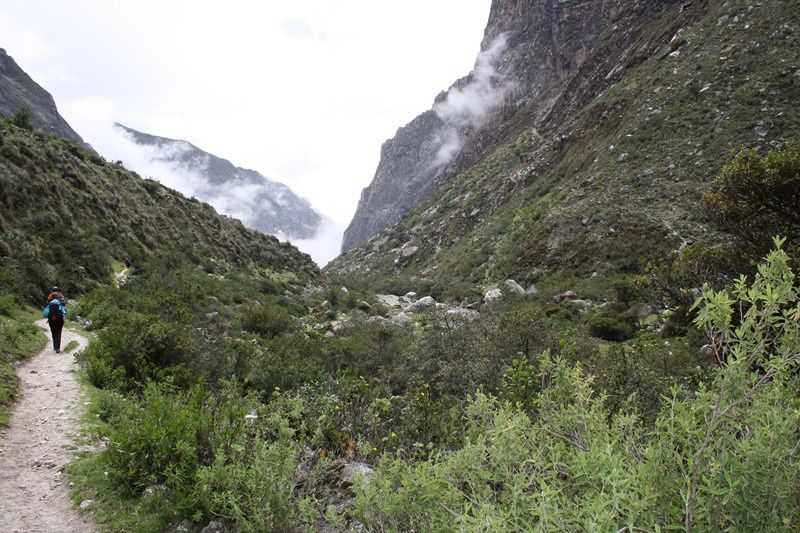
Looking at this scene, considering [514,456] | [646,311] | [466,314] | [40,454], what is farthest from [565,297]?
[40,454]

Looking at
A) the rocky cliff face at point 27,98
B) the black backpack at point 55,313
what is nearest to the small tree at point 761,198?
the black backpack at point 55,313

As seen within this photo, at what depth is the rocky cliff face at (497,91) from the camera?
70.0 meters

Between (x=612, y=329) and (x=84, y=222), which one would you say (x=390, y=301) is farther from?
(x=84, y=222)

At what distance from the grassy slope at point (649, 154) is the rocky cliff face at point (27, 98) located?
266 feet

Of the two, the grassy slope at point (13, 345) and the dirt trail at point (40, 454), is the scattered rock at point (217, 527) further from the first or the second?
the grassy slope at point (13, 345)

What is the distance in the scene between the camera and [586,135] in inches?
1550

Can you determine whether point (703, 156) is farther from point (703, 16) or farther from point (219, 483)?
point (219, 483)

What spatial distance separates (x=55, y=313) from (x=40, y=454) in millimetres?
4927

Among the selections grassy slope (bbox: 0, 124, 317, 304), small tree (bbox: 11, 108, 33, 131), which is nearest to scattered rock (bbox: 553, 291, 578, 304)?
grassy slope (bbox: 0, 124, 317, 304)

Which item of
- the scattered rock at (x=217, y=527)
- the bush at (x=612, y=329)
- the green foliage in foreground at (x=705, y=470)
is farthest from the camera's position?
the bush at (x=612, y=329)

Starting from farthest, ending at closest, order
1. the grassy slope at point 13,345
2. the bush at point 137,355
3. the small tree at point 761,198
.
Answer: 1. the small tree at point 761,198
2. the bush at point 137,355
3. the grassy slope at point 13,345

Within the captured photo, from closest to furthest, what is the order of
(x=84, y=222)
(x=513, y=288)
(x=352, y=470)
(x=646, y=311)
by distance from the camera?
(x=352, y=470) < (x=646, y=311) < (x=84, y=222) < (x=513, y=288)

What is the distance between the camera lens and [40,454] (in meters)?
4.73

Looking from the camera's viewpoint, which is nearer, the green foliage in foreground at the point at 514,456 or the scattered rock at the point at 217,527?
the green foliage in foreground at the point at 514,456
